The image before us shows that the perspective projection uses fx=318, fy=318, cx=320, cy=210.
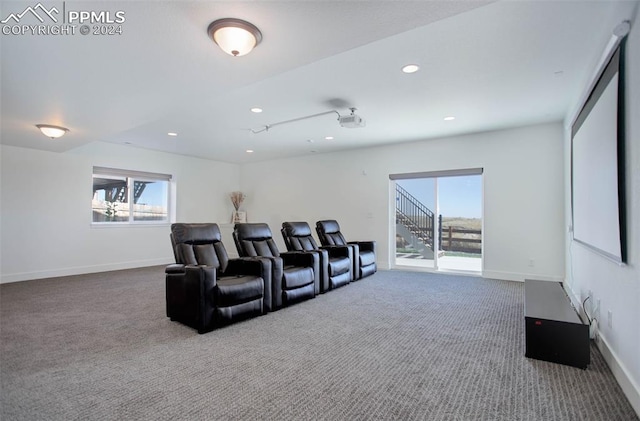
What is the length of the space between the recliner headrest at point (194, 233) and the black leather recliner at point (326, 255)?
4.17ft

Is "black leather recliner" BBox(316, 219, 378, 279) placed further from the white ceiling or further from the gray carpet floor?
the white ceiling

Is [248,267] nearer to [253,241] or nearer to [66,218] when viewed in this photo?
[253,241]

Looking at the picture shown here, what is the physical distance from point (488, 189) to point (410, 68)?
3.34 metres

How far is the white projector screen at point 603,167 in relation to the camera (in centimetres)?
206

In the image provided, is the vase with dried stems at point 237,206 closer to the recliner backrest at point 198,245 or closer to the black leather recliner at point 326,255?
the black leather recliner at point 326,255

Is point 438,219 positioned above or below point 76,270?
above

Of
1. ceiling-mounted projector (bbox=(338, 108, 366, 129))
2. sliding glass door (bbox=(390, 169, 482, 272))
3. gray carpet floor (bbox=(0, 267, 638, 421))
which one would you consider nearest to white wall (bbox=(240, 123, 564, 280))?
sliding glass door (bbox=(390, 169, 482, 272))

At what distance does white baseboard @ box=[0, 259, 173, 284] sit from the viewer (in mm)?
5348

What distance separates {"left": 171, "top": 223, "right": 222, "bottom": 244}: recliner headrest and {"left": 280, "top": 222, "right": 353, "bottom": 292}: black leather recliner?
1271 mm

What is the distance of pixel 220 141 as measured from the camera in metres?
6.27

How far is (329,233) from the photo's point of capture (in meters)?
5.85

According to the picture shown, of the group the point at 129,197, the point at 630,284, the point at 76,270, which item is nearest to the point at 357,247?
the point at 630,284

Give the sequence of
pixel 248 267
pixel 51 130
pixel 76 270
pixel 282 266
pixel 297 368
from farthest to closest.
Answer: pixel 76 270 < pixel 51 130 < pixel 282 266 < pixel 248 267 < pixel 297 368

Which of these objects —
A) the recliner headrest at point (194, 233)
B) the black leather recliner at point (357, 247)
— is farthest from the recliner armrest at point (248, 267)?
the black leather recliner at point (357, 247)
